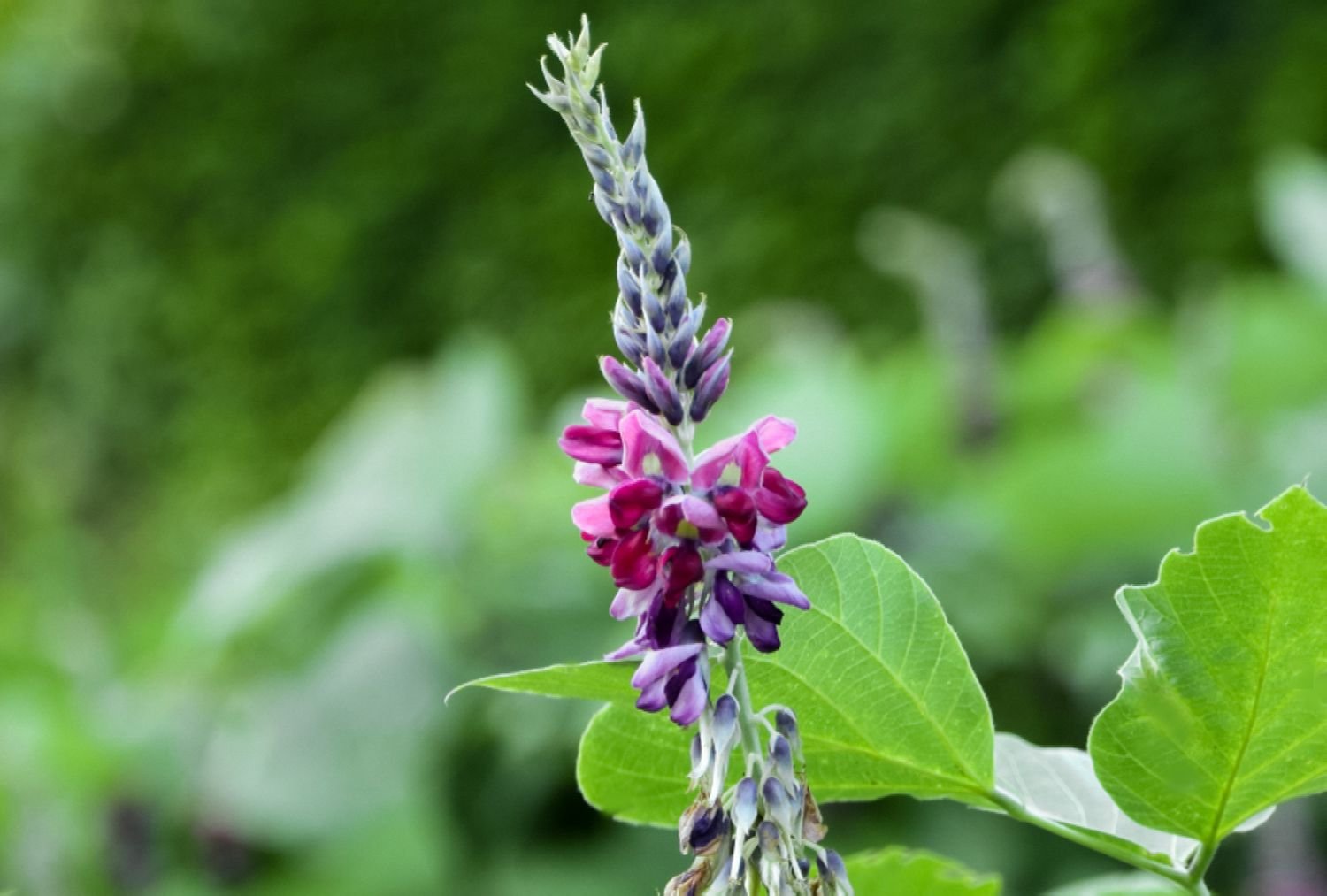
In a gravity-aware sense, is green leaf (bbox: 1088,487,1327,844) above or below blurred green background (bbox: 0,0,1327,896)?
below

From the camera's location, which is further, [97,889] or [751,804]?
[97,889]

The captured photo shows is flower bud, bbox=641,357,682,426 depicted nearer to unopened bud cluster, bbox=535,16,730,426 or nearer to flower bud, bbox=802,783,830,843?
unopened bud cluster, bbox=535,16,730,426

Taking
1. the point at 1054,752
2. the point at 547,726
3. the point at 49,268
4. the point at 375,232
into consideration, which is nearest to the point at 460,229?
the point at 375,232

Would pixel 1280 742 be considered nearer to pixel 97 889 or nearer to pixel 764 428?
pixel 764 428

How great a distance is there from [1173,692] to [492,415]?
2.68 meters

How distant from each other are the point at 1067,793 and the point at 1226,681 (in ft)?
0.38

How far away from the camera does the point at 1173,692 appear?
0.54 meters

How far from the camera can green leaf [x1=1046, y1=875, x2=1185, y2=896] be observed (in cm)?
69

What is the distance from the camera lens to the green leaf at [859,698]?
54cm

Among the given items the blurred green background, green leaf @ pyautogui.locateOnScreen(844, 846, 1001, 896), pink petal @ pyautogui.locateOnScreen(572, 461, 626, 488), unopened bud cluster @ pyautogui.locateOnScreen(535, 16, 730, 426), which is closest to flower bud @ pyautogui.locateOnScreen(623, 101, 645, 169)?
unopened bud cluster @ pyautogui.locateOnScreen(535, 16, 730, 426)

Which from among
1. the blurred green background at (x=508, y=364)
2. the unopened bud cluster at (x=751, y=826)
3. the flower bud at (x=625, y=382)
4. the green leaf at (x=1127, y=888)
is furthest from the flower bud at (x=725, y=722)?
the blurred green background at (x=508, y=364)

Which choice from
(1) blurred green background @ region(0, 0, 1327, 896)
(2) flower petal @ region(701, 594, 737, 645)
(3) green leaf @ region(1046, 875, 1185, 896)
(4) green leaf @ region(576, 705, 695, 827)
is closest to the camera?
(2) flower petal @ region(701, 594, 737, 645)

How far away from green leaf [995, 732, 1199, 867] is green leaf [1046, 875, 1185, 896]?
4 centimetres

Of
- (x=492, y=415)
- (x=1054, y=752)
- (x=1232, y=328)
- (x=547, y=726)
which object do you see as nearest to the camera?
(x=1054, y=752)
